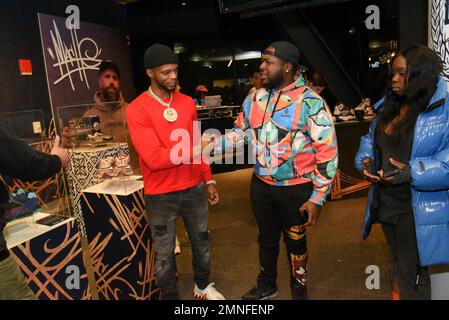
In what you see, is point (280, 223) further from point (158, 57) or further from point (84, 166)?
point (84, 166)

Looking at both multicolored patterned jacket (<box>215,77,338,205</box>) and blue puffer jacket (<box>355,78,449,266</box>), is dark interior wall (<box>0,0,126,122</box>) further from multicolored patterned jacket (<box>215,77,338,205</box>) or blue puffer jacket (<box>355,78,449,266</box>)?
blue puffer jacket (<box>355,78,449,266</box>)

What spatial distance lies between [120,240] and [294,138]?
3.93 ft

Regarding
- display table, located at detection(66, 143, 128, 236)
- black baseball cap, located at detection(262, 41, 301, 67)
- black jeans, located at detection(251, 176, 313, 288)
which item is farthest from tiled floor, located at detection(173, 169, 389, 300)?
black baseball cap, located at detection(262, 41, 301, 67)

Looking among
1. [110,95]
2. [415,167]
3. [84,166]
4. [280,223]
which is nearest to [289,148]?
[280,223]

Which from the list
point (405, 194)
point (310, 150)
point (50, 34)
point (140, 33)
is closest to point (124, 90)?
point (50, 34)

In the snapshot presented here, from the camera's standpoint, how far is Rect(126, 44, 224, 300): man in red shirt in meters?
1.92

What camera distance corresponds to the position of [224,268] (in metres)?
2.86

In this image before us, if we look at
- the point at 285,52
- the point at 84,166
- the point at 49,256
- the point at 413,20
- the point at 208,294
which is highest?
the point at 413,20

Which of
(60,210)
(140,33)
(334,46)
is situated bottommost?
(60,210)

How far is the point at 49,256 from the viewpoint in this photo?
5.90ft

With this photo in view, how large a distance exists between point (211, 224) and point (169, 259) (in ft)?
5.74

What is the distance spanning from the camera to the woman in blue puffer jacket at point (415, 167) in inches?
63.3

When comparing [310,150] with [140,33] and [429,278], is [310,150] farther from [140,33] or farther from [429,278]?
[140,33]

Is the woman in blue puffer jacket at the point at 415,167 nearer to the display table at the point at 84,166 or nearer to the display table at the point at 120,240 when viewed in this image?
the display table at the point at 120,240
